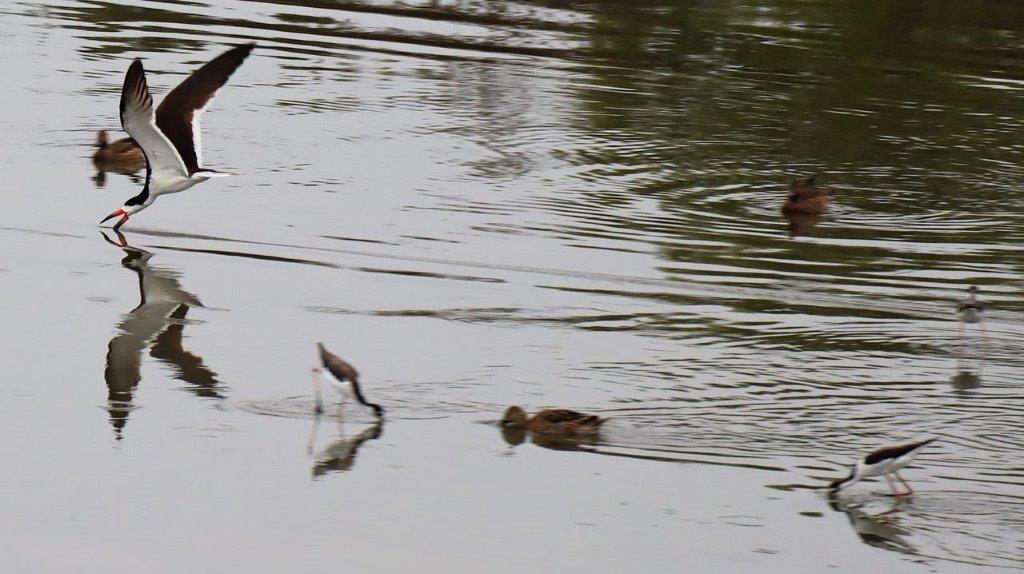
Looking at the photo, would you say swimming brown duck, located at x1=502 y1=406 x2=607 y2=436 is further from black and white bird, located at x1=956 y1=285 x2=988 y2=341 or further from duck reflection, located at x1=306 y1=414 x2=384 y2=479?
black and white bird, located at x1=956 y1=285 x2=988 y2=341

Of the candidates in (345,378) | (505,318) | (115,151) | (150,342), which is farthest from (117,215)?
(345,378)

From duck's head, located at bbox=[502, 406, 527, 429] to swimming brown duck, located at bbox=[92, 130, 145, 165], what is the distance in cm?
930

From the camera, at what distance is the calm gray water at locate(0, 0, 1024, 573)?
9.24 meters

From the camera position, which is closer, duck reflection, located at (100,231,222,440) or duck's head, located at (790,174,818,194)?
duck reflection, located at (100,231,222,440)

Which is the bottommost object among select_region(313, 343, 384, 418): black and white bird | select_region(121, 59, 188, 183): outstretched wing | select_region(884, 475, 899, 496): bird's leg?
select_region(884, 475, 899, 496): bird's leg

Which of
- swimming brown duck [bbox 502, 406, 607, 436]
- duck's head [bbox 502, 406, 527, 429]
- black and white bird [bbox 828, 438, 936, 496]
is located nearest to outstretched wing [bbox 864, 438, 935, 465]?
black and white bird [bbox 828, 438, 936, 496]

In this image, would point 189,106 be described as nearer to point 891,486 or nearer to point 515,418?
point 515,418

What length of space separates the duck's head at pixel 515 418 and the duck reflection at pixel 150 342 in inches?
71.7

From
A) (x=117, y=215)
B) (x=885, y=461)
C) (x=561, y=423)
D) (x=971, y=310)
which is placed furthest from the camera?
(x=117, y=215)

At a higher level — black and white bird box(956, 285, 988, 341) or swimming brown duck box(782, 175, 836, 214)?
black and white bird box(956, 285, 988, 341)

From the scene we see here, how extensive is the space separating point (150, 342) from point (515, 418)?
122 inches

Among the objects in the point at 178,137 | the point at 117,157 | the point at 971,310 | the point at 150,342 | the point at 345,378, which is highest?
the point at 178,137

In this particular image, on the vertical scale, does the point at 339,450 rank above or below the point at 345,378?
below

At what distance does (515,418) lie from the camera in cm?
1065
